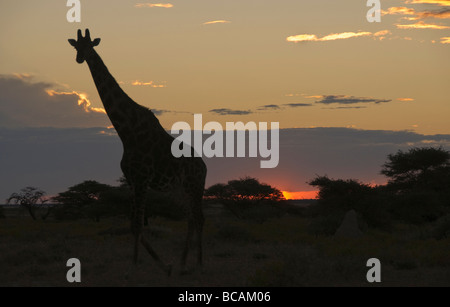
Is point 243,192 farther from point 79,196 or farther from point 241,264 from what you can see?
point 241,264

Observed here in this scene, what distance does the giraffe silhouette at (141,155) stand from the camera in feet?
40.9

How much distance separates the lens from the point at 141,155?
491 inches

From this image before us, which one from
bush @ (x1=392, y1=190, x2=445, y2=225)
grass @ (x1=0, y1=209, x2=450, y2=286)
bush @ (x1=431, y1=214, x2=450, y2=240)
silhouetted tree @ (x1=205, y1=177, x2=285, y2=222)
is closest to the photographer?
grass @ (x1=0, y1=209, x2=450, y2=286)

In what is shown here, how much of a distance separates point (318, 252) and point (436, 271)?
436 cm

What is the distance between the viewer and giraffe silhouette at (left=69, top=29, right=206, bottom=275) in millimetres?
12469

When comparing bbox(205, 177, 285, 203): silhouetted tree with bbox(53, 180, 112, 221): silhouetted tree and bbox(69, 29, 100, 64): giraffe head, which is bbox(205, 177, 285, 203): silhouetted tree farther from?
bbox(69, 29, 100, 64): giraffe head

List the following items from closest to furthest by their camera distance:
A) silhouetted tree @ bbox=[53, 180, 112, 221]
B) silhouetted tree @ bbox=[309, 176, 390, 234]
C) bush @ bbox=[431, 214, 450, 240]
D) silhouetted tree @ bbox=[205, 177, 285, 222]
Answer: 1. bush @ bbox=[431, 214, 450, 240]
2. silhouetted tree @ bbox=[309, 176, 390, 234]
3. silhouetted tree @ bbox=[205, 177, 285, 222]
4. silhouetted tree @ bbox=[53, 180, 112, 221]

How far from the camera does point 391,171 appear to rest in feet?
142

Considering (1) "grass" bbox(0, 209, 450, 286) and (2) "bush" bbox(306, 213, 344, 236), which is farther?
(2) "bush" bbox(306, 213, 344, 236)

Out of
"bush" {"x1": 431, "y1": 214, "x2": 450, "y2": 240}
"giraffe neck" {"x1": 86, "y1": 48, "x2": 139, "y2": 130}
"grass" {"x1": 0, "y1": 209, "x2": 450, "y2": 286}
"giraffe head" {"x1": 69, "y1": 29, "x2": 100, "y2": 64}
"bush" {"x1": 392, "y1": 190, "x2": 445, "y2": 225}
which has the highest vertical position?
"giraffe head" {"x1": 69, "y1": 29, "x2": 100, "y2": 64}

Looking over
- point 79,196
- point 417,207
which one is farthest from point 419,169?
point 79,196

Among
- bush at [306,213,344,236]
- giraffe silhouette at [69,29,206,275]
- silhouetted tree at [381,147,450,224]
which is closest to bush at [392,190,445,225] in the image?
silhouetted tree at [381,147,450,224]
